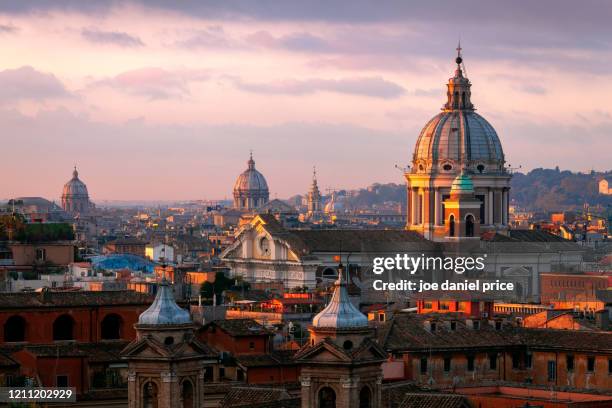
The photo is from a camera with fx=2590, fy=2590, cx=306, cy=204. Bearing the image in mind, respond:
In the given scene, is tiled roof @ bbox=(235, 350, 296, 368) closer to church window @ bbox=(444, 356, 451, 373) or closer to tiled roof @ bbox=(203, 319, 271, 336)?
tiled roof @ bbox=(203, 319, 271, 336)

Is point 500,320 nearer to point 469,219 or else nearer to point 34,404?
point 34,404

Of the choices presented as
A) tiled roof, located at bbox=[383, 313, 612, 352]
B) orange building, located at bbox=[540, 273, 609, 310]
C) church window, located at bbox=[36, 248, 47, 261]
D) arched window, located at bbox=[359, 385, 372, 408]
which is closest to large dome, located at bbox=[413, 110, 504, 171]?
orange building, located at bbox=[540, 273, 609, 310]

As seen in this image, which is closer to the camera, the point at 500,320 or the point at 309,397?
the point at 309,397

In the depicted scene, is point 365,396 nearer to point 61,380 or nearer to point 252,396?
point 252,396

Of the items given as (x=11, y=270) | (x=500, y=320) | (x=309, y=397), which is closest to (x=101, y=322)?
(x=500, y=320)

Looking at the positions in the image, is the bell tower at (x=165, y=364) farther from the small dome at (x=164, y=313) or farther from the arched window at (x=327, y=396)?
the arched window at (x=327, y=396)
